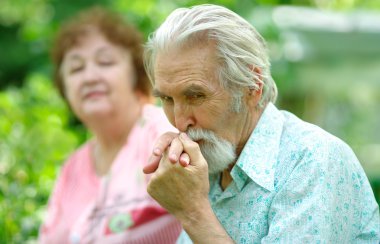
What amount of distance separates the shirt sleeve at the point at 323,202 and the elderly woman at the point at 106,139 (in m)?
1.31

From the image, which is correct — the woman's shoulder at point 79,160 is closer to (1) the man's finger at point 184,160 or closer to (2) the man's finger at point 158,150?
(2) the man's finger at point 158,150

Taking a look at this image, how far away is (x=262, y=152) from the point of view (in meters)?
2.38

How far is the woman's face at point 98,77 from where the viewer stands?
149 inches

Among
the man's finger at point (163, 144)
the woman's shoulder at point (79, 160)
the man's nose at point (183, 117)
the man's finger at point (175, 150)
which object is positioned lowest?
the woman's shoulder at point (79, 160)

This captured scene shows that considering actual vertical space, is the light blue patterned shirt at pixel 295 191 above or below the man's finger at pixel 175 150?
below

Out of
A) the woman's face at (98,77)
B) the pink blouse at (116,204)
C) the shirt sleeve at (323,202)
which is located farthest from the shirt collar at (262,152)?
the woman's face at (98,77)

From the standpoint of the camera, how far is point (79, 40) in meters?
3.91

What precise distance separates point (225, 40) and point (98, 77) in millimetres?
1672

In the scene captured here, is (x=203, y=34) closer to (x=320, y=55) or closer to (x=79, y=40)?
(x=79, y=40)

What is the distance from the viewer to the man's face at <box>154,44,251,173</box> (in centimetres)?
226

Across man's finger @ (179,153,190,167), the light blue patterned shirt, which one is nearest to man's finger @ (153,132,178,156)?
man's finger @ (179,153,190,167)

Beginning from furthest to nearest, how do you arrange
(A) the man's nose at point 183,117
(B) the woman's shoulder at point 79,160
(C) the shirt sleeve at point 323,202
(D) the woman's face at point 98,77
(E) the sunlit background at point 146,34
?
(E) the sunlit background at point 146,34 < (B) the woman's shoulder at point 79,160 < (D) the woman's face at point 98,77 < (A) the man's nose at point 183,117 < (C) the shirt sleeve at point 323,202

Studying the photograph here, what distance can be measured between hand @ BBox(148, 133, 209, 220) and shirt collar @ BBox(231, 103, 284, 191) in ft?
0.55

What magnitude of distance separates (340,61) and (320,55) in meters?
0.36
